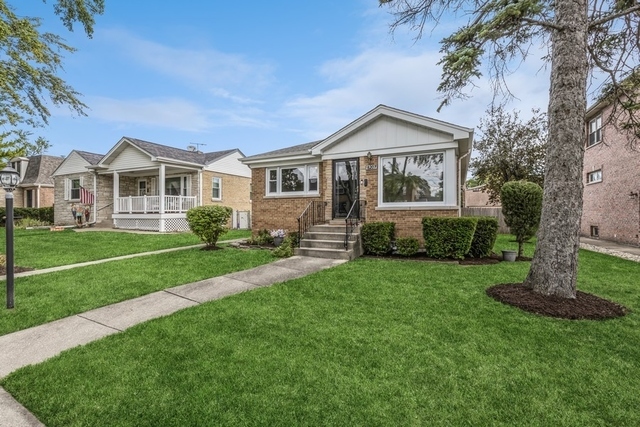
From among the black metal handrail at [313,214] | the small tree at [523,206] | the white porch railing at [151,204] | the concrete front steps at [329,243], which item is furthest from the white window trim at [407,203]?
the white porch railing at [151,204]

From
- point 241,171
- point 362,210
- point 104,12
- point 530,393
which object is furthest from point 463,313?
point 241,171

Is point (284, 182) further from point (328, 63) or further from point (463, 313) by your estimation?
point (463, 313)

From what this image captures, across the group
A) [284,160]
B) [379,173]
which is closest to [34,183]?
[284,160]

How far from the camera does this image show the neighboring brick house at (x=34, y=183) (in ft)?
87.1

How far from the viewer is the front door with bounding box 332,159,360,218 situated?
1056 cm

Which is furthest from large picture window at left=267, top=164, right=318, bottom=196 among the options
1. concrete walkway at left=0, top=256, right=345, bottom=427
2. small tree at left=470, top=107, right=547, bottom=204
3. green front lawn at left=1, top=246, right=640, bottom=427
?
small tree at left=470, top=107, right=547, bottom=204

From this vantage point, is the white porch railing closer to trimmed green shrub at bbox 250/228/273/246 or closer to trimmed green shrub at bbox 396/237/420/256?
trimmed green shrub at bbox 250/228/273/246

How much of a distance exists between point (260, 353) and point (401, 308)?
7.41 ft

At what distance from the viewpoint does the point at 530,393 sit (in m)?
2.55

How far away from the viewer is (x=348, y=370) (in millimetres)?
2900

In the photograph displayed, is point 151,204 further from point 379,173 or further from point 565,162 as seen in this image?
point 565,162

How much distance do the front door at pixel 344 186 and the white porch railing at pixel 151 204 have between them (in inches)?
421

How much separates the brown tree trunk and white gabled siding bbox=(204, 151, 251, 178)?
→ 17.6m

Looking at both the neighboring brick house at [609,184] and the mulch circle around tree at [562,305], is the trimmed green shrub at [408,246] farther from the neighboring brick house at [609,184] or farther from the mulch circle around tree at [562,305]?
the neighboring brick house at [609,184]
